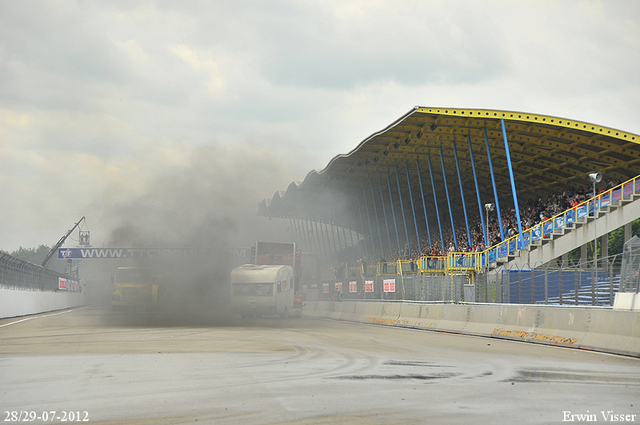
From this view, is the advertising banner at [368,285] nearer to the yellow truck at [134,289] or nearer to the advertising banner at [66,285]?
the yellow truck at [134,289]

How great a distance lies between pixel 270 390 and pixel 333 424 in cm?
230

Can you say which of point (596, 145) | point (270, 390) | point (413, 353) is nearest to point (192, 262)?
point (596, 145)

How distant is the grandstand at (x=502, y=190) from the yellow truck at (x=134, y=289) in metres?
10.8

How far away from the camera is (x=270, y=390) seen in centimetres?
881

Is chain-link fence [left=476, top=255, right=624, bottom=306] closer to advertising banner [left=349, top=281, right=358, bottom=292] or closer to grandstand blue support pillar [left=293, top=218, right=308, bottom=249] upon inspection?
advertising banner [left=349, top=281, right=358, bottom=292]

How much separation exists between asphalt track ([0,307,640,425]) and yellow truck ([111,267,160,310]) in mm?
25893

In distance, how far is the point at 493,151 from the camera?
1770 inches

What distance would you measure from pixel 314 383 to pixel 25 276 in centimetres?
3374

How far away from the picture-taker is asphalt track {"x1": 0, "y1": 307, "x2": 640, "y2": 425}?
7203 mm

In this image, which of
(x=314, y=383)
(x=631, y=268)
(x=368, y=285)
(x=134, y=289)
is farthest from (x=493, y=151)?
(x=314, y=383)

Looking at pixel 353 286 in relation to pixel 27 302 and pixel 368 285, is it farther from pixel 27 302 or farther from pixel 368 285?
pixel 27 302

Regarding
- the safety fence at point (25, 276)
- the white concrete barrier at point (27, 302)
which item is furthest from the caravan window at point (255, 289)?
the white concrete barrier at point (27, 302)

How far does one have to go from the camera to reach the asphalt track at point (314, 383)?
284 inches

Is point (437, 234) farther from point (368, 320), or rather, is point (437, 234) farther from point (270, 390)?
point (270, 390)
